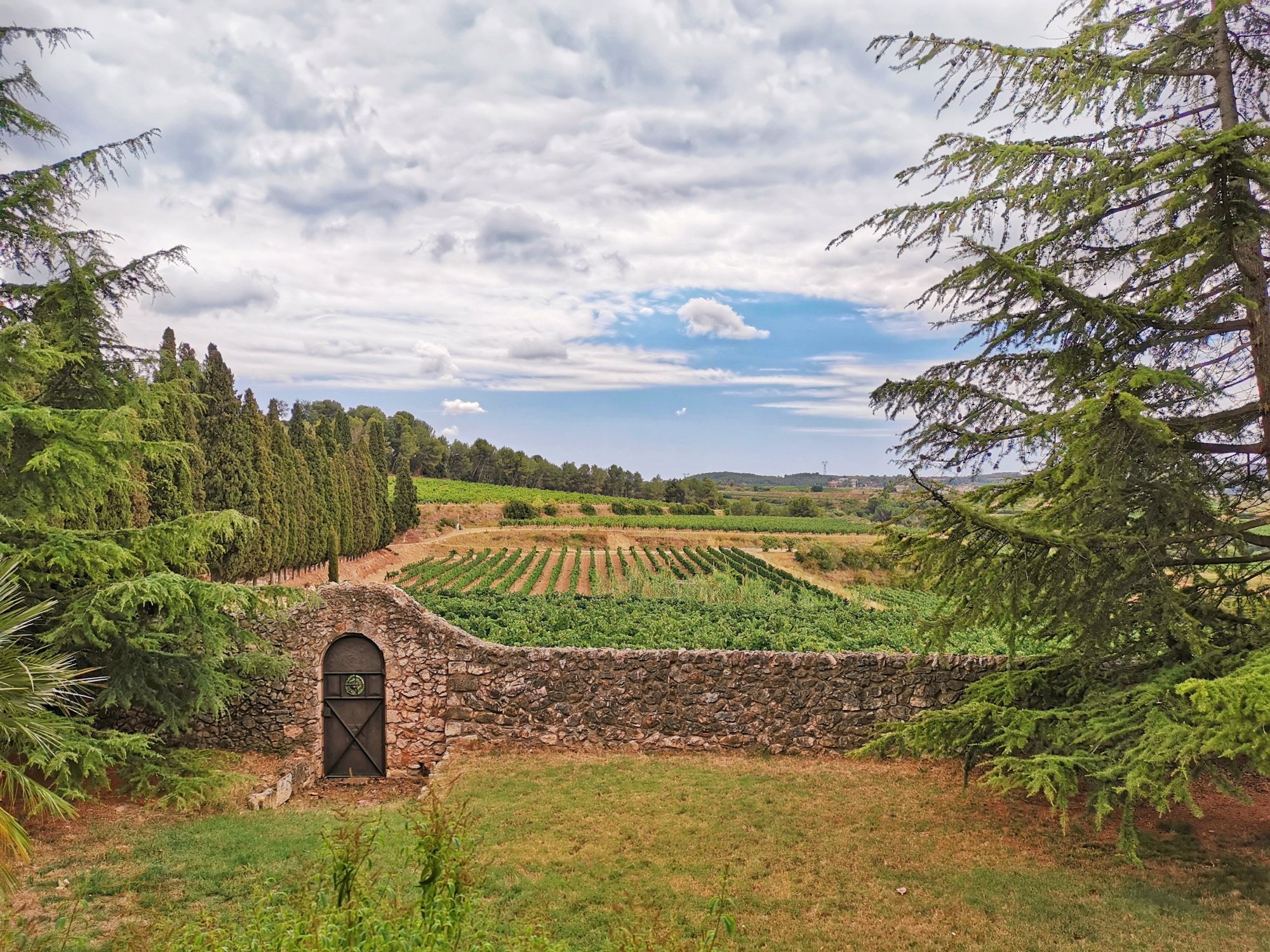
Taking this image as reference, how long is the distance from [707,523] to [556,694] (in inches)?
2367

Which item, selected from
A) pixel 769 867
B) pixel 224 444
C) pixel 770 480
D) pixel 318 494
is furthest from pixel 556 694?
pixel 770 480

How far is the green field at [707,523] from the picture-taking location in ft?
212

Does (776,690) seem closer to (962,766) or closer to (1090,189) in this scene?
(962,766)

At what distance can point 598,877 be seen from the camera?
7125 mm

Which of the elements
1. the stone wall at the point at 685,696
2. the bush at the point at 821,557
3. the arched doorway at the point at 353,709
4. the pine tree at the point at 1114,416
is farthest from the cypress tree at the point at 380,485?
the pine tree at the point at 1114,416

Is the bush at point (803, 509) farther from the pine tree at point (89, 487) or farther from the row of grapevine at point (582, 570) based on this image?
the pine tree at point (89, 487)

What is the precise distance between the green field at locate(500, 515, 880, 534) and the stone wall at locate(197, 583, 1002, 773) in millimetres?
50081

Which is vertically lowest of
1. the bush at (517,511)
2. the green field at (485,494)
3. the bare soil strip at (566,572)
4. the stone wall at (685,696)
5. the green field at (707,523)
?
the bare soil strip at (566,572)

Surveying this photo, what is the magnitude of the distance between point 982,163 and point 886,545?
3.94 meters

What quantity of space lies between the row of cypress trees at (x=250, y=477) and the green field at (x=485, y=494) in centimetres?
2686

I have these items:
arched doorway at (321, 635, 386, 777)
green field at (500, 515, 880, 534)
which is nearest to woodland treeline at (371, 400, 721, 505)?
green field at (500, 515, 880, 534)

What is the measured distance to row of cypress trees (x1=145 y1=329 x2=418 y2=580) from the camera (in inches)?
748

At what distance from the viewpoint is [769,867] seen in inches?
291

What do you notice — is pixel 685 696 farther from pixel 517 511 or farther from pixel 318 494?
pixel 517 511
